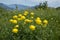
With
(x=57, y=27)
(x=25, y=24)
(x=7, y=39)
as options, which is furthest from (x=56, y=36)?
(x=7, y=39)

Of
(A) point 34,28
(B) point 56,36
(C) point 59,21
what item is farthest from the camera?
(C) point 59,21

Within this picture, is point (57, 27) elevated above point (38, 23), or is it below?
below

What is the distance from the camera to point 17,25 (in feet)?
12.9

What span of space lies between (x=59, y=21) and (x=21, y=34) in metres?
1.69

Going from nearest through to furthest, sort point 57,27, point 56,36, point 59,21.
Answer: point 56,36 < point 57,27 < point 59,21

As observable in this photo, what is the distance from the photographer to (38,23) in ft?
13.1

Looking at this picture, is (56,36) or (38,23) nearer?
(38,23)

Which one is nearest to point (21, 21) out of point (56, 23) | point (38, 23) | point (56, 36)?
point (38, 23)

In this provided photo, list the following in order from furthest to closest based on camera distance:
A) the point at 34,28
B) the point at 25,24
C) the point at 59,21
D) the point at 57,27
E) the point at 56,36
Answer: the point at 59,21 → the point at 57,27 → the point at 56,36 → the point at 25,24 → the point at 34,28

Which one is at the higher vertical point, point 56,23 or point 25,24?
point 25,24

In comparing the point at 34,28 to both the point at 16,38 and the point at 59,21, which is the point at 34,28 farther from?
the point at 59,21

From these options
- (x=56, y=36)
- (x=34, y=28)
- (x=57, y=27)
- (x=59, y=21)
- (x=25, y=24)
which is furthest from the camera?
(x=59, y=21)

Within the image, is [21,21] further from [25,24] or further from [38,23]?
[38,23]

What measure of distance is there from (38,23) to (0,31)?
29.9 inches
